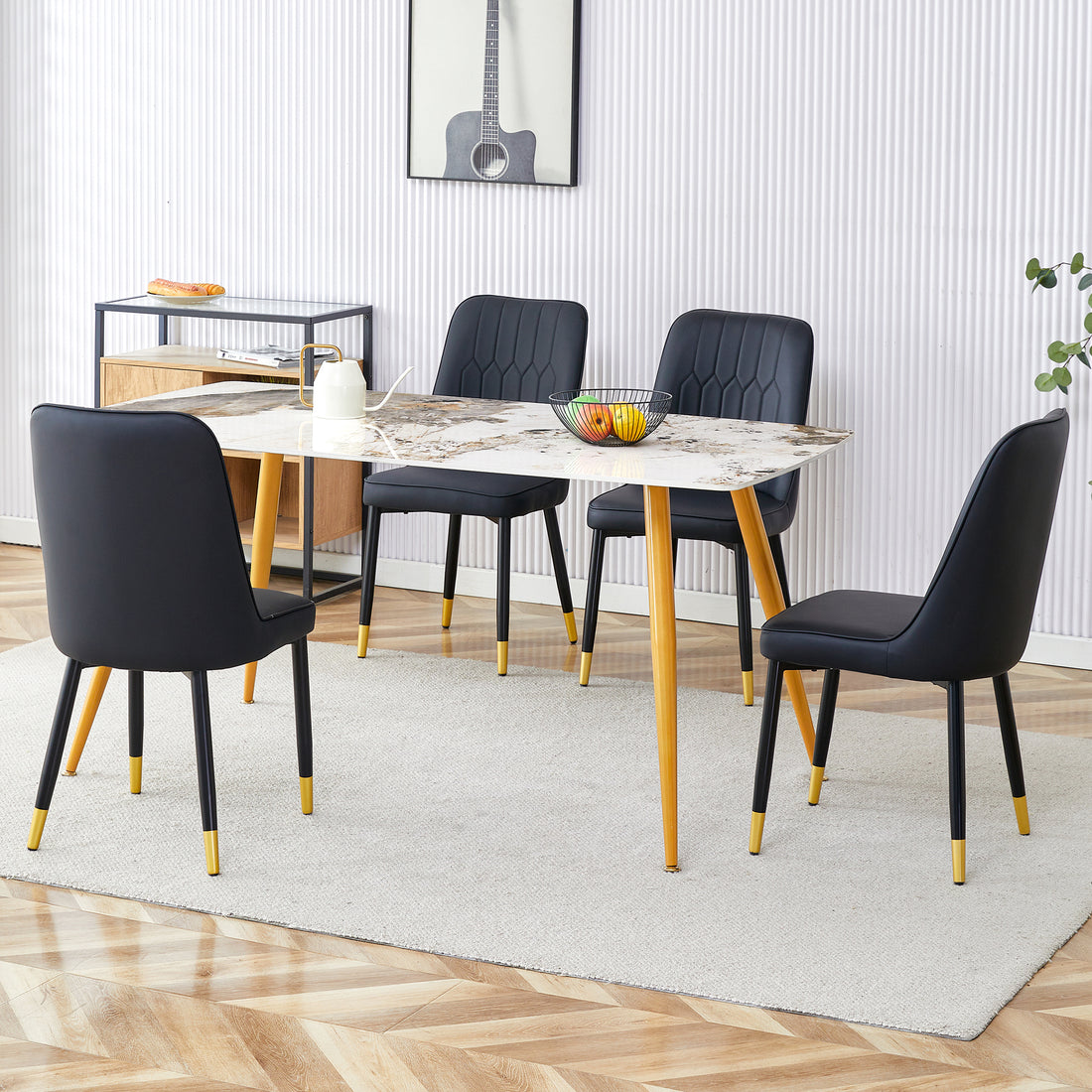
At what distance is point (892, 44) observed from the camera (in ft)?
13.9

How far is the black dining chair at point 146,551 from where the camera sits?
2.65m

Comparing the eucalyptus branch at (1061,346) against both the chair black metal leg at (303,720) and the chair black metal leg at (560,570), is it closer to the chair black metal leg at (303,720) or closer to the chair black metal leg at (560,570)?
the chair black metal leg at (560,570)

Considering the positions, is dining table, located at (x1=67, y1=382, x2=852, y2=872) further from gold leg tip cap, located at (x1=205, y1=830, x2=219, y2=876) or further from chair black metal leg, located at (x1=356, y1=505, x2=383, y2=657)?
gold leg tip cap, located at (x1=205, y1=830, x2=219, y2=876)

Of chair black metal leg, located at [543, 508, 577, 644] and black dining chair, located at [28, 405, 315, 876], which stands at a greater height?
black dining chair, located at [28, 405, 315, 876]

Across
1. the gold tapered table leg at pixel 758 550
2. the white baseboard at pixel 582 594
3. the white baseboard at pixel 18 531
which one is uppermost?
the gold tapered table leg at pixel 758 550

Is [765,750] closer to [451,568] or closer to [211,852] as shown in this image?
[211,852]

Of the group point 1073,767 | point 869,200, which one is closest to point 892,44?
point 869,200

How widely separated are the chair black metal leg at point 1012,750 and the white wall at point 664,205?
1.38 meters

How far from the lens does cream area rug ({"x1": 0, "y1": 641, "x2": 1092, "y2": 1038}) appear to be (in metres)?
2.59

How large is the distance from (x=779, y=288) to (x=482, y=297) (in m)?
0.85

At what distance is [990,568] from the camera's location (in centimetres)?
271

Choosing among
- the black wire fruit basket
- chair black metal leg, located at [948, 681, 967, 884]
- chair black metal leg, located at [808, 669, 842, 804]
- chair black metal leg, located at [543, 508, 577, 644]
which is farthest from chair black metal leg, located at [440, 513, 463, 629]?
chair black metal leg, located at [948, 681, 967, 884]

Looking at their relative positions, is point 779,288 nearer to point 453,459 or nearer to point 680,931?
point 453,459

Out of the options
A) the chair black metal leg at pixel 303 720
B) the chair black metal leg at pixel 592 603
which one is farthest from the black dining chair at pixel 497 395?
the chair black metal leg at pixel 303 720
